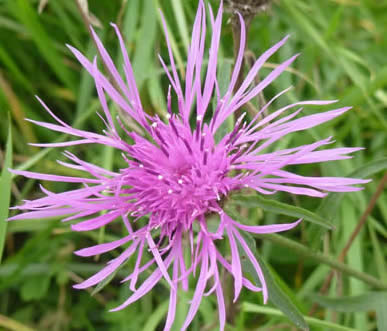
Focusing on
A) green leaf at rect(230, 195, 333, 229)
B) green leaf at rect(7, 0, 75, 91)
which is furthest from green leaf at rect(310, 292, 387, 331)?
green leaf at rect(7, 0, 75, 91)

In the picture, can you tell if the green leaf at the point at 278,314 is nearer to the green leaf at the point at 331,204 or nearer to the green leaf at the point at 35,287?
the green leaf at the point at 331,204

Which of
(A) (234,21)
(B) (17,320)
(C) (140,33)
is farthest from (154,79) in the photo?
(B) (17,320)

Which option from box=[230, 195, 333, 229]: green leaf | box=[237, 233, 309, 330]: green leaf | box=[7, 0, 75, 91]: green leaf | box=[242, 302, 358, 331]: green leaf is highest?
box=[7, 0, 75, 91]: green leaf

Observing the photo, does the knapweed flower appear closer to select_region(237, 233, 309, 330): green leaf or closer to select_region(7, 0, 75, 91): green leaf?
select_region(237, 233, 309, 330): green leaf

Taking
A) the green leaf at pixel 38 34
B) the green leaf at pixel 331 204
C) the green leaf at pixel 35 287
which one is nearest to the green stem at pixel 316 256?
the green leaf at pixel 331 204

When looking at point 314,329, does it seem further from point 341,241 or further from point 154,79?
point 154,79

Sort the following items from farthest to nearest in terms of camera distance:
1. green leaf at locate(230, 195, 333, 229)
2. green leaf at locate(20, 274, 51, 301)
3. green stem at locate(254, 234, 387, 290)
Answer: green leaf at locate(20, 274, 51, 301) → green stem at locate(254, 234, 387, 290) → green leaf at locate(230, 195, 333, 229)

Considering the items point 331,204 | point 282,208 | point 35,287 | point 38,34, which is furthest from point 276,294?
point 38,34

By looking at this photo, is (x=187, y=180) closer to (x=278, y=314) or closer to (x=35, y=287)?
(x=278, y=314)

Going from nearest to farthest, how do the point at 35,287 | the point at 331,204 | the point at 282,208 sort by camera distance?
the point at 282,208
the point at 331,204
the point at 35,287
